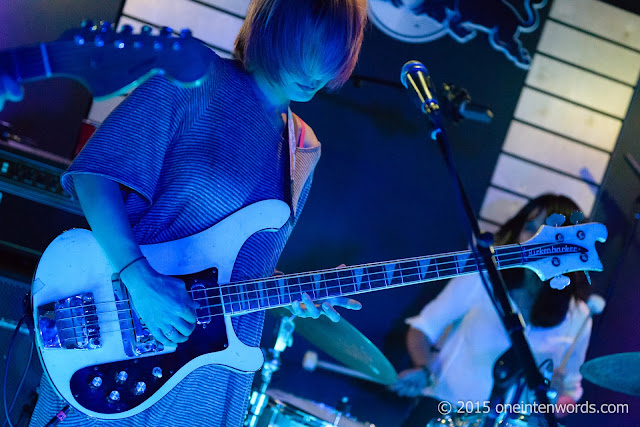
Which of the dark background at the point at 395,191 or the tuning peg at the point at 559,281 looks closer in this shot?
the tuning peg at the point at 559,281

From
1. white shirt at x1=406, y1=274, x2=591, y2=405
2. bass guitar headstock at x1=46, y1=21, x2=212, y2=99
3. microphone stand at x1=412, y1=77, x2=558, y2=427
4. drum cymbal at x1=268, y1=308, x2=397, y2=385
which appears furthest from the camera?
white shirt at x1=406, y1=274, x2=591, y2=405

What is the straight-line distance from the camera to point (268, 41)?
6.07 feet

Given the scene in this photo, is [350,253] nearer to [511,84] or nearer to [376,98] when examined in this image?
[376,98]

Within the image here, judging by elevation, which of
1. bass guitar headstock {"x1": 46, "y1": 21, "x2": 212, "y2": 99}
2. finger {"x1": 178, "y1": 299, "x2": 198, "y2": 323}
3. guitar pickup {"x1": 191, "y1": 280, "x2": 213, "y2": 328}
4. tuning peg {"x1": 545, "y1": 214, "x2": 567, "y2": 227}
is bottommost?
guitar pickup {"x1": 191, "y1": 280, "x2": 213, "y2": 328}

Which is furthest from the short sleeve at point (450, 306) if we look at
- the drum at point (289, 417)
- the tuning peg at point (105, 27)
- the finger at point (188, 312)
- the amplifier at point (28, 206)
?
the tuning peg at point (105, 27)

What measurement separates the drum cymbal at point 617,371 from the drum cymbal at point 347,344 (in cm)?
100

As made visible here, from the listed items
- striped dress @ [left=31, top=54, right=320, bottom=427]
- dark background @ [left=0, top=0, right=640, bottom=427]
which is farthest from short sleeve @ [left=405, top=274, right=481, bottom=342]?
striped dress @ [left=31, top=54, right=320, bottom=427]

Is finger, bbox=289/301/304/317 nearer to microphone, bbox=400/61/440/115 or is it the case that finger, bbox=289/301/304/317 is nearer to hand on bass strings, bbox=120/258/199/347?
hand on bass strings, bbox=120/258/199/347

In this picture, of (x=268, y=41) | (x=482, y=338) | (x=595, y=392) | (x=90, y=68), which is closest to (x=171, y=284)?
(x=90, y=68)

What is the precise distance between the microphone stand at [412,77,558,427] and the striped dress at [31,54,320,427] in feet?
1.89

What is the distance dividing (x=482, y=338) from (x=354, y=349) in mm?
1270

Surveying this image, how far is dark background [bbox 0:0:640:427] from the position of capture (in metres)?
3.71

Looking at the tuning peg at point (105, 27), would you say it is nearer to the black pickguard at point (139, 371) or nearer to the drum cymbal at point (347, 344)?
the black pickguard at point (139, 371)

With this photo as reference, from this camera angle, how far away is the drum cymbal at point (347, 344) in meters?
2.55
